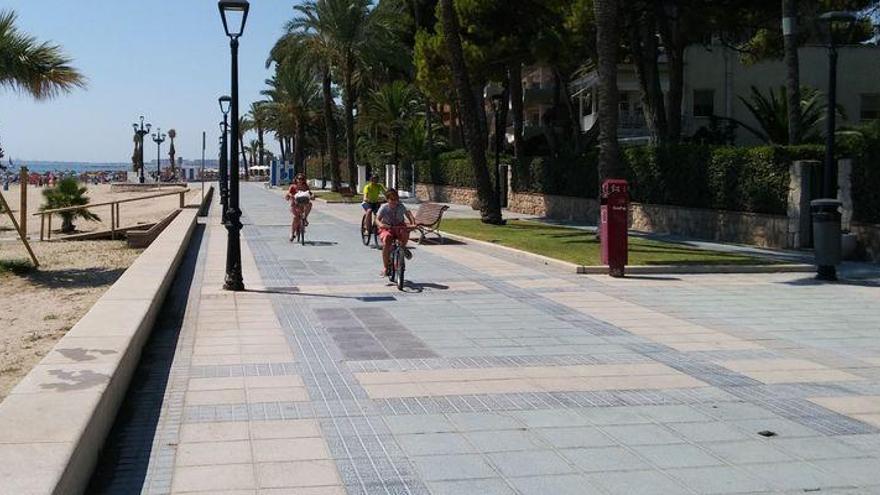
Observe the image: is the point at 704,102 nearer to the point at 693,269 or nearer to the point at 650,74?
the point at 650,74

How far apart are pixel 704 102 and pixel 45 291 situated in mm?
32082

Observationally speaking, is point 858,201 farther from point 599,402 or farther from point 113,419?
point 113,419

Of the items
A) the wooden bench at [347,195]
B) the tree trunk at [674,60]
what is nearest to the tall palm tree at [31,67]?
the tree trunk at [674,60]

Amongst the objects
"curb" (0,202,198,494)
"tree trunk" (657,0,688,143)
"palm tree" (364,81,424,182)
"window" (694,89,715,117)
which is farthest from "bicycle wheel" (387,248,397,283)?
"palm tree" (364,81,424,182)

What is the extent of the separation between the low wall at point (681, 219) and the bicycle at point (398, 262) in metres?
10.3

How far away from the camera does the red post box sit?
1478cm

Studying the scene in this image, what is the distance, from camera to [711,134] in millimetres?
33219

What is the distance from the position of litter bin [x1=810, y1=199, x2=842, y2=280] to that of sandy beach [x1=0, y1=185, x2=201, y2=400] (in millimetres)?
10733

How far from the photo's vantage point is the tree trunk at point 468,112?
25.6 meters

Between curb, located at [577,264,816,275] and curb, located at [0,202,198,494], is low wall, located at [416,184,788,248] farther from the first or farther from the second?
curb, located at [0,202,198,494]

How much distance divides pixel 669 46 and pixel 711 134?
195 inches

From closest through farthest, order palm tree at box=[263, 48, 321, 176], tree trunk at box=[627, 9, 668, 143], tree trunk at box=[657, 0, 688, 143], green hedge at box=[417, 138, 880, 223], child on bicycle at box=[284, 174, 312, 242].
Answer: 1. green hedge at box=[417, 138, 880, 223]
2. child on bicycle at box=[284, 174, 312, 242]
3. tree trunk at box=[627, 9, 668, 143]
4. tree trunk at box=[657, 0, 688, 143]
5. palm tree at box=[263, 48, 321, 176]

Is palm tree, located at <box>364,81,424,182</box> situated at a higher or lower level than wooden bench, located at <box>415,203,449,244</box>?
higher

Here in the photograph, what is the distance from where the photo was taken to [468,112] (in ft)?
85.7
